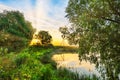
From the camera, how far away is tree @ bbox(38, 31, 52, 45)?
42344mm

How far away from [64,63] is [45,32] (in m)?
13.4

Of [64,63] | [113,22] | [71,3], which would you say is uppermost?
[71,3]

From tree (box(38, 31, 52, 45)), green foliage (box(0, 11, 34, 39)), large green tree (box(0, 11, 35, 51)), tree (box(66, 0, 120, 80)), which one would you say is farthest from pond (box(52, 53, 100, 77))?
green foliage (box(0, 11, 34, 39))

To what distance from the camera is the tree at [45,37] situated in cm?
4234

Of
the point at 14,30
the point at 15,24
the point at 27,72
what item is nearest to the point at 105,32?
the point at 27,72

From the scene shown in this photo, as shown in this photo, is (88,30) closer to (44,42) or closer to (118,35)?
(118,35)

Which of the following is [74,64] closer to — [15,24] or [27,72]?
[27,72]

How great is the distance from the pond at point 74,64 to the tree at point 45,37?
6522 millimetres

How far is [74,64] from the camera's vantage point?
29672 mm

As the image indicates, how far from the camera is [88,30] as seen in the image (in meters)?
17.1

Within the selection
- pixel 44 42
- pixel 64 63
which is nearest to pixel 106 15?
pixel 64 63

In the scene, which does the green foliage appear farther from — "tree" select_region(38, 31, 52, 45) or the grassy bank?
the grassy bank

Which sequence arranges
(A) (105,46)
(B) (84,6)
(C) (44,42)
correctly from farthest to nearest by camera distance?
(C) (44,42)
(B) (84,6)
(A) (105,46)

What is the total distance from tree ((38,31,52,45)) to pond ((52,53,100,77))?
257 inches
